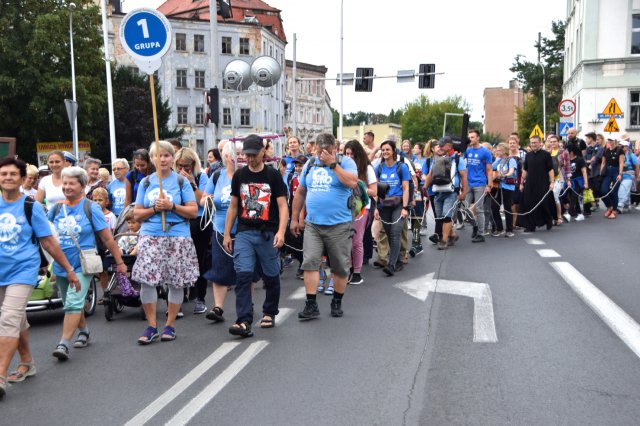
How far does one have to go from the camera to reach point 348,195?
840 centimetres

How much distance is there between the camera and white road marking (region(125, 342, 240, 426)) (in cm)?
507

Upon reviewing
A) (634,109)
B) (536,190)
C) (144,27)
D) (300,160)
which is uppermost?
(144,27)

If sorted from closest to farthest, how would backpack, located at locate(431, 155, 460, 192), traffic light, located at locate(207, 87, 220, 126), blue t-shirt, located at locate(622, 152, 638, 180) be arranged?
backpack, located at locate(431, 155, 460, 192)
traffic light, located at locate(207, 87, 220, 126)
blue t-shirt, located at locate(622, 152, 638, 180)

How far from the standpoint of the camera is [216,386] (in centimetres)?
575

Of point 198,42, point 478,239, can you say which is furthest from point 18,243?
point 198,42

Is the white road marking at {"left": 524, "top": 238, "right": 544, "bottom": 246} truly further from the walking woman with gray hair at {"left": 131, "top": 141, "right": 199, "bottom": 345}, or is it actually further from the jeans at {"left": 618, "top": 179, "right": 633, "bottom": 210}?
the walking woman with gray hair at {"left": 131, "top": 141, "right": 199, "bottom": 345}

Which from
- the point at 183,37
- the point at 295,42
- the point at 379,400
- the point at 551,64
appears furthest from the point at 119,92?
the point at 379,400

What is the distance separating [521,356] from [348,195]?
272cm

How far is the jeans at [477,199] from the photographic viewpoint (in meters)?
14.9

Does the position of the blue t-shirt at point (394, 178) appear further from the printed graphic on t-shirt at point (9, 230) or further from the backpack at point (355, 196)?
the printed graphic on t-shirt at point (9, 230)

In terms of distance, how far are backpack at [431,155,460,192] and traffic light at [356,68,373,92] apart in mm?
22993

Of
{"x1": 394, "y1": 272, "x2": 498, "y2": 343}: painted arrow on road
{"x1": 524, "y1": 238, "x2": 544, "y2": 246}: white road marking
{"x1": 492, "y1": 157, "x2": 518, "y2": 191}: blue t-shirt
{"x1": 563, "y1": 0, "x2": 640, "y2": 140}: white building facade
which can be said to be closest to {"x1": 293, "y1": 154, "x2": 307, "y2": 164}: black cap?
{"x1": 394, "y1": 272, "x2": 498, "y2": 343}: painted arrow on road

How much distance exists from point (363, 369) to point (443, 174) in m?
7.99

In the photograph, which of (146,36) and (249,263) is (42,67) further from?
(249,263)
